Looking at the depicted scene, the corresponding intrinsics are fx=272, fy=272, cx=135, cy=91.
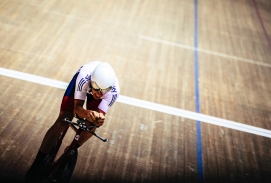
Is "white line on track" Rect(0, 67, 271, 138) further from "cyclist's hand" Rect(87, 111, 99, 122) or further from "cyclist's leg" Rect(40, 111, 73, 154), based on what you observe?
"cyclist's hand" Rect(87, 111, 99, 122)

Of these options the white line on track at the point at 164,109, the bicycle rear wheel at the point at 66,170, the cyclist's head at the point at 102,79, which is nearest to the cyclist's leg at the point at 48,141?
the bicycle rear wheel at the point at 66,170

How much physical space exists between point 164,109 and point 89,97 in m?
1.90

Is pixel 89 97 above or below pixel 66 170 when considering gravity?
above

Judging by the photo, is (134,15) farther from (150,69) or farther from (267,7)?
(267,7)


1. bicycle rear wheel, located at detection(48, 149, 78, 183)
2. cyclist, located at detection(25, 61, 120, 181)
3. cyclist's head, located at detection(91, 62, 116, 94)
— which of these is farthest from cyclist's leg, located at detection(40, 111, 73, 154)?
cyclist's head, located at detection(91, 62, 116, 94)

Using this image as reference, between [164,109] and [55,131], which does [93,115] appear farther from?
[164,109]

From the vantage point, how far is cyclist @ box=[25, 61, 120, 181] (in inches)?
86.7

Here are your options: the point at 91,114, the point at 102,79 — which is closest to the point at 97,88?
the point at 102,79

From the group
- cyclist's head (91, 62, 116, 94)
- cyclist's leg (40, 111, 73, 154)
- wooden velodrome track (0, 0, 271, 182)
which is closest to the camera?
cyclist's head (91, 62, 116, 94)

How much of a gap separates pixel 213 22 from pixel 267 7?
2.95 metres

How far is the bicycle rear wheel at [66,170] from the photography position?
8.70 feet

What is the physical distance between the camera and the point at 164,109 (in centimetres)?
433

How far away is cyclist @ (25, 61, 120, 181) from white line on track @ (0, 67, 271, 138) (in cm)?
173

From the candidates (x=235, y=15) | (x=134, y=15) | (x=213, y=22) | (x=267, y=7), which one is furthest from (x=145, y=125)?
(x=267, y=7)
